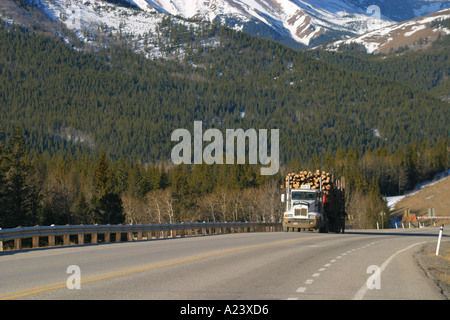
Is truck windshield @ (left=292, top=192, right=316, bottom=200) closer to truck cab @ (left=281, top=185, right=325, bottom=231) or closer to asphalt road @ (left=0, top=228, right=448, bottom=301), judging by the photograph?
truck cab @ (left=281, top=185, right=325, bottom=231)

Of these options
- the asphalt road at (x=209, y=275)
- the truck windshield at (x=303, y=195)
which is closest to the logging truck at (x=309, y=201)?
the truck windshield at (x=303, y=195)

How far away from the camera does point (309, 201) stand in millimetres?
41406

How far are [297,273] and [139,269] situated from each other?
3821 mm

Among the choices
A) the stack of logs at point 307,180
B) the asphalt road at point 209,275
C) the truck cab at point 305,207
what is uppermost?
the stack of logs at point 307,180

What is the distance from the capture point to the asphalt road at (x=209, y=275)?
42.1ft

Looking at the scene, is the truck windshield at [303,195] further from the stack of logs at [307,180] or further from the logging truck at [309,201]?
the stack of logs at [307,180]

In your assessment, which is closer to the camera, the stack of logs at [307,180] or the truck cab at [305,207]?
the truck cab at [305,207]

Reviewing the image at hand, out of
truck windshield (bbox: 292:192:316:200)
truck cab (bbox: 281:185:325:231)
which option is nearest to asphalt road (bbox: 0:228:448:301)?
truck cab (bbox: 281:185:325:231)

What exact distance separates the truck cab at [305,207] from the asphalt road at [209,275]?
17236mm
